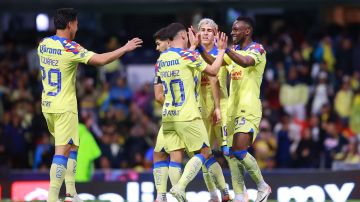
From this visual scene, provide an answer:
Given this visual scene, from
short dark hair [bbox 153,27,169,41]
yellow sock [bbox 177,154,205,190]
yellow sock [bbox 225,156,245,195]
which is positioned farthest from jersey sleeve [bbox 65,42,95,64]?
yellow sock [bbox 225,156,245,195]

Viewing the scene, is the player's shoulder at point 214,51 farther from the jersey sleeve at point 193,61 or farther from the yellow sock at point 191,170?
the yellow sock at point 191,170

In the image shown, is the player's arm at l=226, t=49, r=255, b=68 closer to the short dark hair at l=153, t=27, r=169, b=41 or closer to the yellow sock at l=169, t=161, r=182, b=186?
the short dark hair at l=153, t=27, r=169, b=41

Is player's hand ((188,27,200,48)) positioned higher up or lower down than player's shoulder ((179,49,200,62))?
higher up

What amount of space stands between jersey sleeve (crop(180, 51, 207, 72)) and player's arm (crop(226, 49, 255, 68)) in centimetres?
39

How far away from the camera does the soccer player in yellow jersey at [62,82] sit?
15.5m

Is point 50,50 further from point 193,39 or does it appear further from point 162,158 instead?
point 162,158

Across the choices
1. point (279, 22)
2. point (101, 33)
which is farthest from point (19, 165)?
point (279, 22)

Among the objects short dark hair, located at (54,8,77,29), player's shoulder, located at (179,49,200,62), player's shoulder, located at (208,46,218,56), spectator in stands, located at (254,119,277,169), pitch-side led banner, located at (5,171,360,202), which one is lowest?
pitch-side led banner, located at (5,171,360,202)

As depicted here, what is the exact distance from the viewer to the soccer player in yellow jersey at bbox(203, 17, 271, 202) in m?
16.2

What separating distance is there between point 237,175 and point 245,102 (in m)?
1.03

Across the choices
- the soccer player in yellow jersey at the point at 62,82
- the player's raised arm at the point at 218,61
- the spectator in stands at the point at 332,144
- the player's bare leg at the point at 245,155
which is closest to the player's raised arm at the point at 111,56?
the soccer player in yellow jersey at the point at 62,82

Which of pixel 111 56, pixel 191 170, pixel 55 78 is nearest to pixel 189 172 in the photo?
pixel 191 170

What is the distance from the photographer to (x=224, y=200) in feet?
53.9

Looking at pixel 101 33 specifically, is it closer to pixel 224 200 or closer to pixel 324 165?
pixel 324 165
